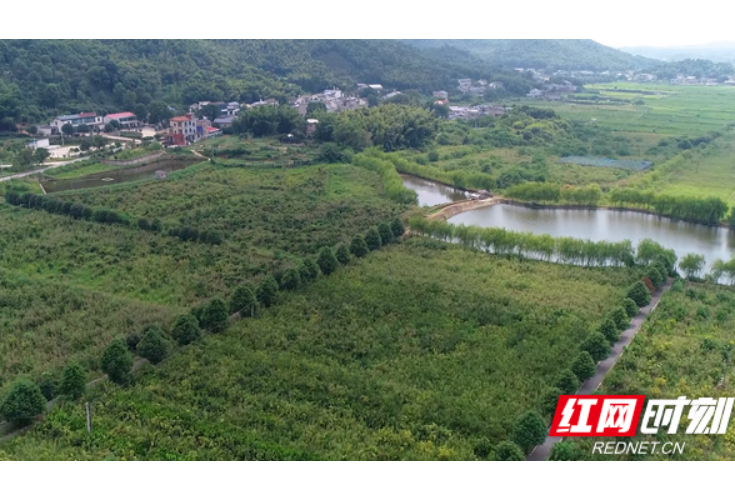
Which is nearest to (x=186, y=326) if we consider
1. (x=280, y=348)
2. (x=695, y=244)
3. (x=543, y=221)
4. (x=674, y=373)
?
(x=280, y=348)

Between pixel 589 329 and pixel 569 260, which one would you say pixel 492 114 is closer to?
pixel 569 260

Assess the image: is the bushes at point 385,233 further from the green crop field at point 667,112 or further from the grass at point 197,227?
the green crop field at point 667,112

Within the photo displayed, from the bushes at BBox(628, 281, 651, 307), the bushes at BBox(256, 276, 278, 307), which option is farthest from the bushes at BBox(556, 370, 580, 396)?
the bushes at BBox(256, 276, 278, 307)

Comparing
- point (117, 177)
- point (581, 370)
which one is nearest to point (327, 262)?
point (581, 370)

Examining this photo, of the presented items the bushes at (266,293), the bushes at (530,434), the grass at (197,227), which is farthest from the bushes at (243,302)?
the bushes at (530,434)

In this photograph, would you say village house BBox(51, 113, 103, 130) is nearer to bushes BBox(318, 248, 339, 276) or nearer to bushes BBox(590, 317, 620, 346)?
bushes BBox(318, 248, 339, 276)

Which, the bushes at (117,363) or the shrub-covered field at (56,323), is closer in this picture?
the bushes at (117,363)
